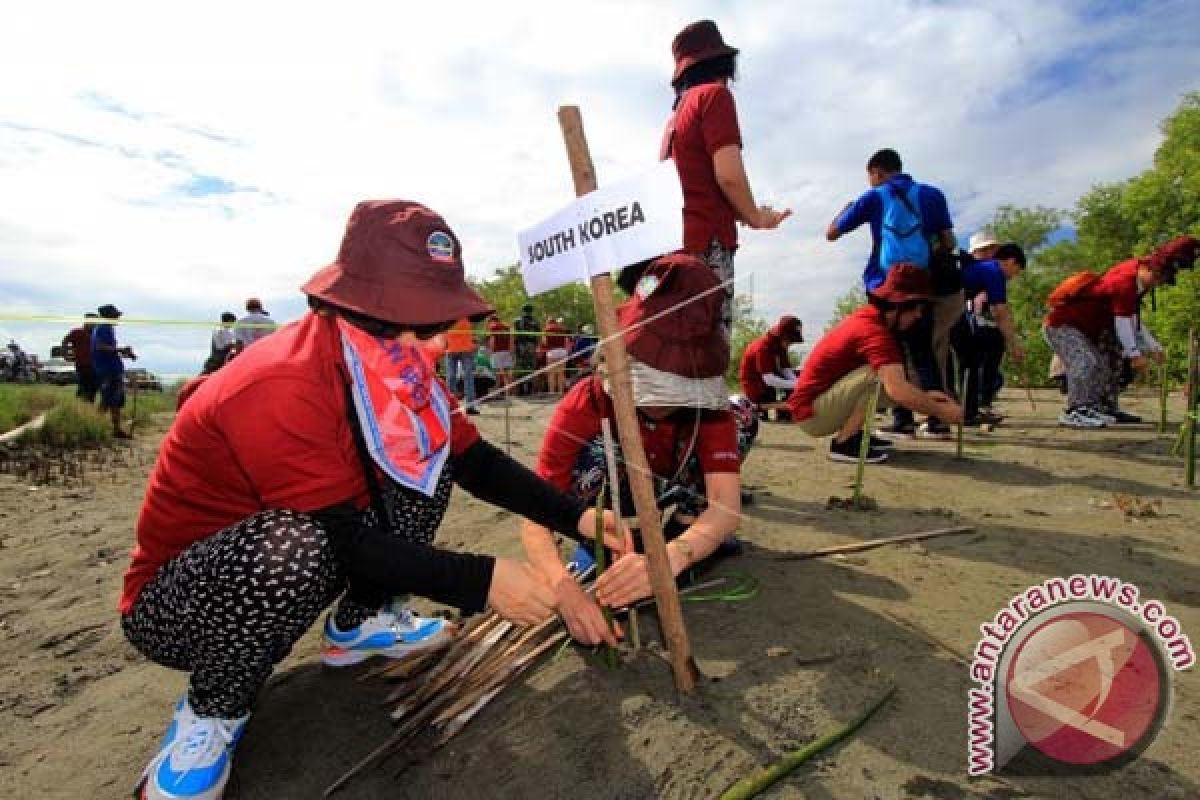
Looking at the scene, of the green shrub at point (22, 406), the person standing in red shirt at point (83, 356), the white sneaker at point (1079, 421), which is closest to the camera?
the white sneaker at point (1079, 421)

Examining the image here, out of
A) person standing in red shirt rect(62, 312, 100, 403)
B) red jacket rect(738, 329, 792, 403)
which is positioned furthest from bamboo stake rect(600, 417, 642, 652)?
person standing in red shirt rect(62, 312, 100, 403)

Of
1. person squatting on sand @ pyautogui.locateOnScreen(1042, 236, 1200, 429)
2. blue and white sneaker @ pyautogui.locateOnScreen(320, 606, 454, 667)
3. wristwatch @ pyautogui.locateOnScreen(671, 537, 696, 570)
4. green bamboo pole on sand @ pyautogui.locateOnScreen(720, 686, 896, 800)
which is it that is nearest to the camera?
green bamboo pole on sand @ pyautogui.locateOnScreen(720, 686, 896, 800)

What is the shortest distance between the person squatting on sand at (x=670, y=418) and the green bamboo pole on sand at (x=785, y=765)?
49 centimetres

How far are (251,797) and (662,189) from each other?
172cm

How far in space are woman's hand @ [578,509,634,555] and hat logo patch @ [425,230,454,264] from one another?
2.71ft

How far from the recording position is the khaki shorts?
4035 millimetres

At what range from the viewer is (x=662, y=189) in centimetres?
143

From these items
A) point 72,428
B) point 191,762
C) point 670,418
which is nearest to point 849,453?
point 670,418

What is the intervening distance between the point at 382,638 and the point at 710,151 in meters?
2.34

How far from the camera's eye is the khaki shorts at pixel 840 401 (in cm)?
404

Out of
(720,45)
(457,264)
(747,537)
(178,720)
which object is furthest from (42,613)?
(720,45)

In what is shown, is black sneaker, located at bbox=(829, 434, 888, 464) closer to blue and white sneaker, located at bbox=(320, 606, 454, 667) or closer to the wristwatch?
the wristwatch

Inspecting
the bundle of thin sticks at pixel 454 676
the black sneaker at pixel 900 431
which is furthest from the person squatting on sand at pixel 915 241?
the bundle of thin sticks at pixel 454 676

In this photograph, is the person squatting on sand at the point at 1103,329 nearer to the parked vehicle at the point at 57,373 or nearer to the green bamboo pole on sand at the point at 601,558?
the green bamboo pole on sand at the point at 601,558
